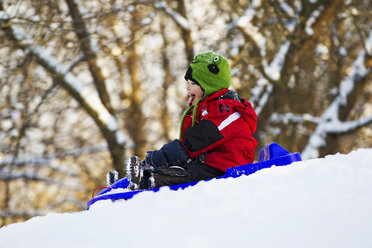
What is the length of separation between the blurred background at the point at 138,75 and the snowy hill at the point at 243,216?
3.70 metres

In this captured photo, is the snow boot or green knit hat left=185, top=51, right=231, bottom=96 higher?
green knit hat left=185, top=51, right=231, bottom=96

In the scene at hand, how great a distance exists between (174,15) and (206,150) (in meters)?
5.41

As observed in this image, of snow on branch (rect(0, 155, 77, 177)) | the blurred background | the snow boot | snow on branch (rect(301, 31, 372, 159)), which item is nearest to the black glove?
the snow boot

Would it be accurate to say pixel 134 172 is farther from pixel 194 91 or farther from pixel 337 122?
pixel 337 122

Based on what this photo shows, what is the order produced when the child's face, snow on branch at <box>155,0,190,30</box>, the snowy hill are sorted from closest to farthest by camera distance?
the snowy hill, the child's face, snow on branch at <box>155,0,190,30</box>

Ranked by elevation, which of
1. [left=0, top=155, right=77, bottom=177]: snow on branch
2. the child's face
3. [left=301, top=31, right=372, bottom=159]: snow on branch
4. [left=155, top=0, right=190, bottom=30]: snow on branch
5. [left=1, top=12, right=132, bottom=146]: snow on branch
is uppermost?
[left=155, top=0, right=190, bottom=30]: snow on branch

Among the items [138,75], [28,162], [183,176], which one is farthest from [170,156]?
[138,75]

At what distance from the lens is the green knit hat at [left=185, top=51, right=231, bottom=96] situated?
3654mm

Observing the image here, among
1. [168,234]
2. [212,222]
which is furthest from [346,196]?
[168,234]

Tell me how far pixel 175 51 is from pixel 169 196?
859 centimetres

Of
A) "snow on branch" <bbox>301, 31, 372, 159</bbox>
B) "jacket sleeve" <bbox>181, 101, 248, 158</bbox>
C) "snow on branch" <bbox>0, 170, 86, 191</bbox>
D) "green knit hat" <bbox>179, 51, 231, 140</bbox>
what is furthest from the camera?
"snow on branch" <bbox>301, 31, 372, 159</bbox>

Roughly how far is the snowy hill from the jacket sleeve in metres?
0.56

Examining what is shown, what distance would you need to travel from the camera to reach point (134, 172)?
10.5 ft

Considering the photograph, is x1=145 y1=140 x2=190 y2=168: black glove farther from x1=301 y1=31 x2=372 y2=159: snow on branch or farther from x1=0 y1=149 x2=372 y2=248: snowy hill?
x1=301 y1=31 x2=372 y2=159: snow on branch
